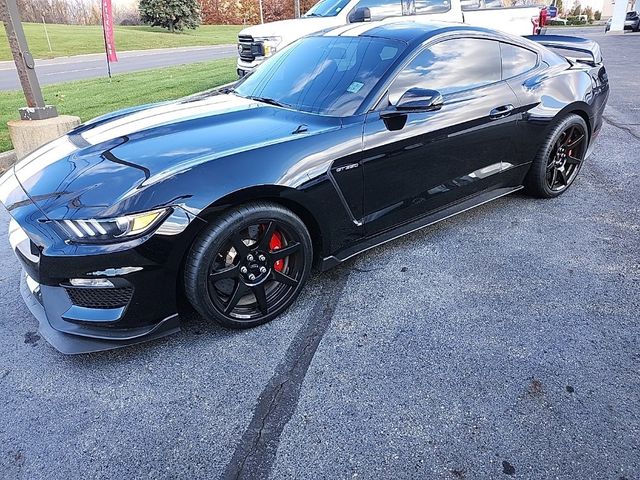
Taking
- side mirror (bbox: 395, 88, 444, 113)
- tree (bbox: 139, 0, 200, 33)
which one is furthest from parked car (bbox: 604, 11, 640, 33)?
side mirror (bbox: 395, 88, 444, 113)

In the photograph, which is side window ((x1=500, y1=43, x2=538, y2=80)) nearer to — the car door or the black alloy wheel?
the car door

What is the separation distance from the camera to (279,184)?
2.51 meters

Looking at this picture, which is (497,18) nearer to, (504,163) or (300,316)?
(504,163)

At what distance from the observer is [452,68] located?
3332 millimetres

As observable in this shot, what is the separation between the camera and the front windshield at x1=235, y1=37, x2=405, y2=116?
9.81 feet

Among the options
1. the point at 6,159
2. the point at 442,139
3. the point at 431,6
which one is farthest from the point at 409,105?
the point at 431,6

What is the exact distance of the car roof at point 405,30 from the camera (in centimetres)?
321

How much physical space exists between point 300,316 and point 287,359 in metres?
0.39

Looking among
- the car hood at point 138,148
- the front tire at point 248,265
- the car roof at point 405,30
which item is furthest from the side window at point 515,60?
the front tire at point 248,265

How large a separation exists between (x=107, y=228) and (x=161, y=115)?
49.2 inches

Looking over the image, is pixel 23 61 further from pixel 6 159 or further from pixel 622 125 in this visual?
pixel 622 125

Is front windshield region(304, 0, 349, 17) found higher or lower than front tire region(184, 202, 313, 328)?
higher

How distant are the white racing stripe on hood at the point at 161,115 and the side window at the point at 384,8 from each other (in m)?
5.68

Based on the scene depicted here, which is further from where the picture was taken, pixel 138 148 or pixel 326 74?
pixel 326 74
